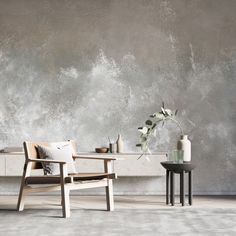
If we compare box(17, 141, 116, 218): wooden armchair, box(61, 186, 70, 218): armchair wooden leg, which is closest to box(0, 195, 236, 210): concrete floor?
box(17, 141, 116, 218): wooden armchair

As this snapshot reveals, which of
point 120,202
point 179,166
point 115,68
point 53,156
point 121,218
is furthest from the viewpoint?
point 115,68

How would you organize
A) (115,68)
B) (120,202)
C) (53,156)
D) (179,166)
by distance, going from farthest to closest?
(115,68), (120,202), (179,166), (53,156)

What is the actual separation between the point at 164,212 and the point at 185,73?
224 centimetres

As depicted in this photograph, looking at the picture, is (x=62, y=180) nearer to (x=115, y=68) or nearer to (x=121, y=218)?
(x=121, y=218)

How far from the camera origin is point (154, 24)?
704 centimetres

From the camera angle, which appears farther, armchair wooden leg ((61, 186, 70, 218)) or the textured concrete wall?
the textured concrete wall

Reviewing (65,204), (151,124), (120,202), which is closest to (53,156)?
(65,204)

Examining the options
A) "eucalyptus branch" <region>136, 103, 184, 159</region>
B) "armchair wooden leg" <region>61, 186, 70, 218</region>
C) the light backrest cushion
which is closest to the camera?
"armchair wooden leg" <region>61, 186, 70, 218</region>

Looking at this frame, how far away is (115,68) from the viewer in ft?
23.1

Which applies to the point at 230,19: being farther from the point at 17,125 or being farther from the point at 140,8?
the point at 17,125

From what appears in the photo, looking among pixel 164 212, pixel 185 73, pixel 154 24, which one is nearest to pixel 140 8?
pixel 154 24

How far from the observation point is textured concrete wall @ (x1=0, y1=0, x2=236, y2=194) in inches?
275

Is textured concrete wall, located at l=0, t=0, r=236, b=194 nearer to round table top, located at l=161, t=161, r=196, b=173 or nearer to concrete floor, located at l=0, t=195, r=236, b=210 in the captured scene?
concrete floor, located at l=0, t=195, r=236, b=210

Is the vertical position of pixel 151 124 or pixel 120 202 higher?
pixel 151 124
